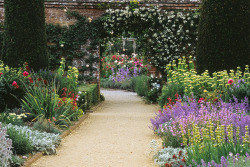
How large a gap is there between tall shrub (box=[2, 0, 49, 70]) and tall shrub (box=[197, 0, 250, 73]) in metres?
4.28

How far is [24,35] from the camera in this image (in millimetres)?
9500

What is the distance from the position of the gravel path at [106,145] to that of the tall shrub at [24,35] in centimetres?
250

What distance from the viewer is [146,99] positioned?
12.8 m

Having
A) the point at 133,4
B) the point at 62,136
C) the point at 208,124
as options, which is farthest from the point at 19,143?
the point at 133,4

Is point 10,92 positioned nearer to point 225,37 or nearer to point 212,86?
point 212,86

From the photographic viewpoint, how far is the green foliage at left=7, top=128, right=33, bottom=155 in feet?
14.9

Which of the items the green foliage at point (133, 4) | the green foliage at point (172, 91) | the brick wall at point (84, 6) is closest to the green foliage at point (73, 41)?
the brick wall at point (84, 6)

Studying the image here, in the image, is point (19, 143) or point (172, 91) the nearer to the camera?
point (19, 143)

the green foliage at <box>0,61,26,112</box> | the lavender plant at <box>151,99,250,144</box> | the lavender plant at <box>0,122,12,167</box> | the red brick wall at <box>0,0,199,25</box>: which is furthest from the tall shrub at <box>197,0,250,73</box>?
the lavender plant at <box>0,122,12,167</box>

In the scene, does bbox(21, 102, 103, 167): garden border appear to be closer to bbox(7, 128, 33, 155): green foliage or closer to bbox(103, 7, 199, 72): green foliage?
bbox(7, 128, 33, 155): green foliage

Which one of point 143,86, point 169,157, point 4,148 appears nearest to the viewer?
point 4,148

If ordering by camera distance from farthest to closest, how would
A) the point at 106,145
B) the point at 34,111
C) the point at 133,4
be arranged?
the point at 133,4 → the point at 34,111 → the point at 106,145

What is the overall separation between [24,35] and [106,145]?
5152mm

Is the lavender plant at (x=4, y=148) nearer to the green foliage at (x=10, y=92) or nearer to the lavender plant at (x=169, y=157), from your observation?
the lavender plant at (x=169, y=157)
